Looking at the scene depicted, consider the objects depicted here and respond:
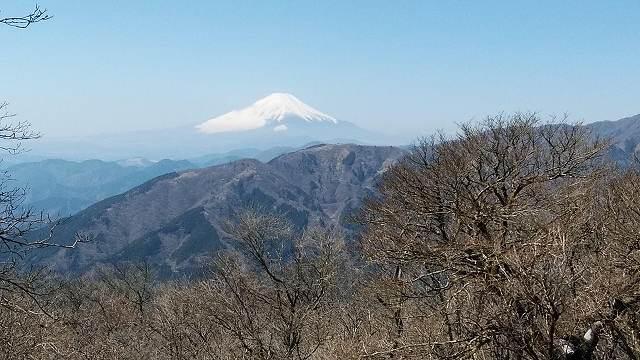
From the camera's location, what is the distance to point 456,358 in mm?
13555

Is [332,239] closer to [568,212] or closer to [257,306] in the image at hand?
[257,306]

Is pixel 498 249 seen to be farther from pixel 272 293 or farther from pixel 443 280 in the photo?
pixel 272 293

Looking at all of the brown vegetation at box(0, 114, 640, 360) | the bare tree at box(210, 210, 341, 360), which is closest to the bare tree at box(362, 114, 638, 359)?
the brown vegetation at box(0, 114, 640, 360)

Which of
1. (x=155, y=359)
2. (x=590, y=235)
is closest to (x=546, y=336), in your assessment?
(x=590, y=235)

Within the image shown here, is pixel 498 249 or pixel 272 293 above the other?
pixel 498 249

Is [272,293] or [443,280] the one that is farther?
[272,293]

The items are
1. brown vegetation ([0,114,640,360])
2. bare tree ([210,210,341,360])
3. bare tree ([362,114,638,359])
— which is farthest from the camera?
bare tree ([210,210,341,360])

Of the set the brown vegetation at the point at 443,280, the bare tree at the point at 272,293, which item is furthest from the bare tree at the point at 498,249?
the bare tree at the point at 272,293

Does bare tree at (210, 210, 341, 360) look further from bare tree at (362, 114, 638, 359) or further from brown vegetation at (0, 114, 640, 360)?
bare tree at (362, 114, 638, 359)

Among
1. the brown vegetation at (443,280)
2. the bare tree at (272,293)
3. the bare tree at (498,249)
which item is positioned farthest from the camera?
the bare tree at (272,293)

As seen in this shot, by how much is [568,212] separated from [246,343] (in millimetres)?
19050

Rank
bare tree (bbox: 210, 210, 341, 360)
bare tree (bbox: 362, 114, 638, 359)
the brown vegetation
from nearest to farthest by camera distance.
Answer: bare tree (bbox: 362, 114, 638, 359)
the brown vegetation
bare tree (bbox: 210, 210, 341, 360)

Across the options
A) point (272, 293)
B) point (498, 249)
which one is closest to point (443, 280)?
point (272, 293)

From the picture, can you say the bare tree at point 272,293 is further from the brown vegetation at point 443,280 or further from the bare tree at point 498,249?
the bare tree at point 498,249
